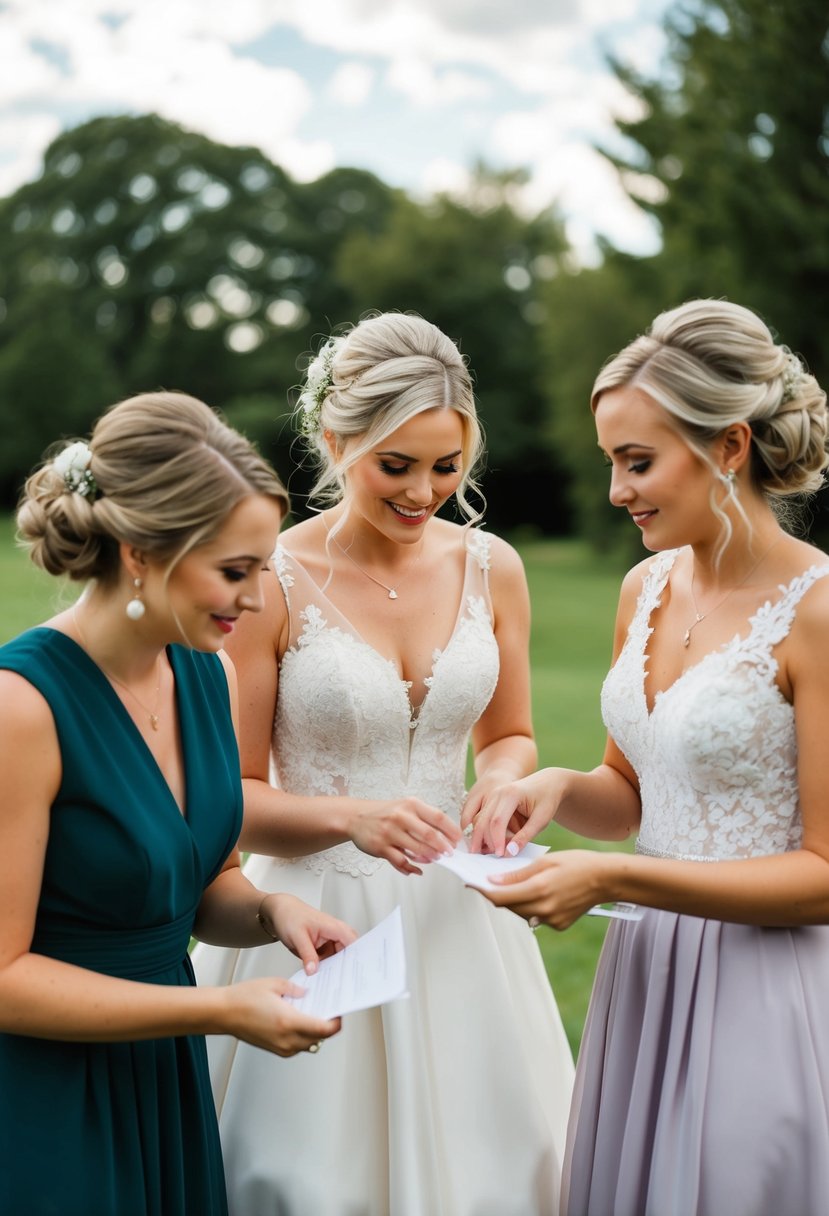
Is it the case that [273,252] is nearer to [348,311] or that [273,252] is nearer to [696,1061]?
[348,311]

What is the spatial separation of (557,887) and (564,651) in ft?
78.6

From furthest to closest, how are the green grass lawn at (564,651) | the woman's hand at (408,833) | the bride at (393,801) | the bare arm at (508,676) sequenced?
the green grass lawn at (564,651) → the bare arm at (508,676) → the bride at (393,801) → the woman's hand at (408,833)

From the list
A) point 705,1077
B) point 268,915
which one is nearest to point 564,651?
point 705,1077

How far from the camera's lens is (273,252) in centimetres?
5203

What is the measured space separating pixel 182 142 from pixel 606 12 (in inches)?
878

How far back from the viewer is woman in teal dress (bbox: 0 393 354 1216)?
272 centimetres

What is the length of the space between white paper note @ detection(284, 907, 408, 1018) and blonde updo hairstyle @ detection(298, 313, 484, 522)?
1690mm

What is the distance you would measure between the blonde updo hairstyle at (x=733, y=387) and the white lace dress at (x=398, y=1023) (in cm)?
124

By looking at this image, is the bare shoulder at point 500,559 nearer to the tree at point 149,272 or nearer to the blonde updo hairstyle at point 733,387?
the blonde updo hairstyle at point 733,387

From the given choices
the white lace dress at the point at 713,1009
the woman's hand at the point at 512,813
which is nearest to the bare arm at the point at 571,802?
the woman's hand at the point at 512,813

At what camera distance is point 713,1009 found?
339 cm

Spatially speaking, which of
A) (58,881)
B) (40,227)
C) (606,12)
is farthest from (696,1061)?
(40,227)

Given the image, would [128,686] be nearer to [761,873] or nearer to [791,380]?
[761,873]

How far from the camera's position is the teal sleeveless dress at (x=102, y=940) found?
279cm
